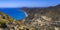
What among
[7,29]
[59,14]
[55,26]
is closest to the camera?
[7,29]

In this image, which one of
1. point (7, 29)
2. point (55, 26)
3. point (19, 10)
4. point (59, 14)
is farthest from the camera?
point (19, 10)

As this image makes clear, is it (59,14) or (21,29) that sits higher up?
(21,29)

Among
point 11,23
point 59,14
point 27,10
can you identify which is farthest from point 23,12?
point 11,23

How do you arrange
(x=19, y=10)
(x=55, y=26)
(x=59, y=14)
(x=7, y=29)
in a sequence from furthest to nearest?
(x=19, y=10)
(x=59, y=14)
(x=55, y=26)
(x=7, y=29)

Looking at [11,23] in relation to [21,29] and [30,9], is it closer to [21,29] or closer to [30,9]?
[21,29]

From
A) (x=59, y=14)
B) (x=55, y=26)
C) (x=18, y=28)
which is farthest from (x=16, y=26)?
(x=59, y=14)

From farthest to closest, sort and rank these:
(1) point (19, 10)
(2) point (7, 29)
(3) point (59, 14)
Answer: (1) point (19, 10) < (3) point (59, 14) < (2) point (7, 29)

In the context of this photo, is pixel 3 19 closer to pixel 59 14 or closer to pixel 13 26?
pixel 13 26

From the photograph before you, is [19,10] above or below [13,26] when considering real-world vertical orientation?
below

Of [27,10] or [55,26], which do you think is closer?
[55,26]
